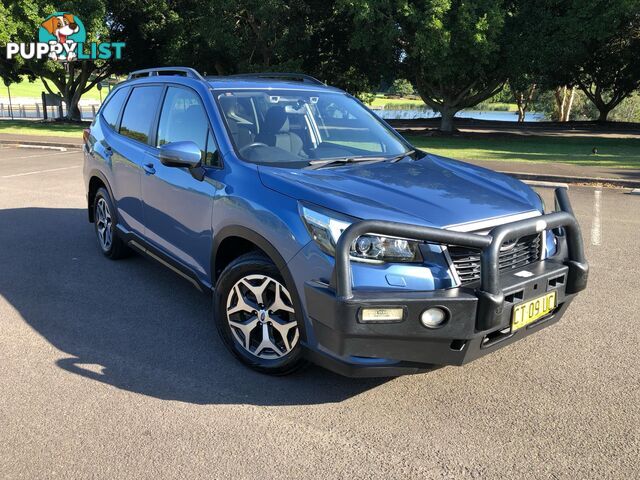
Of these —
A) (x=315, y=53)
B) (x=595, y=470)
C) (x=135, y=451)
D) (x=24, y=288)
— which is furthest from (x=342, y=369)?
(x=315, y=53)

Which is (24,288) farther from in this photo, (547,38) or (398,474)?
(547,38)

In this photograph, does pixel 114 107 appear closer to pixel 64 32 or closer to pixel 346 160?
pixel 346 160

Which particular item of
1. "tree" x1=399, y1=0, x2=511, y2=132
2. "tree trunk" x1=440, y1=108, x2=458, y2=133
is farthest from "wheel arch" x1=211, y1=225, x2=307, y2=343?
"tree trunk" x1=440, y1=108, x2=458, y2=133

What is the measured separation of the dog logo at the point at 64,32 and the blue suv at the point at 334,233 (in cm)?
2417

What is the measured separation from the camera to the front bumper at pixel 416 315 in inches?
102

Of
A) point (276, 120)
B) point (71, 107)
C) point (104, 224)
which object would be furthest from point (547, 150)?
point (71, 107)

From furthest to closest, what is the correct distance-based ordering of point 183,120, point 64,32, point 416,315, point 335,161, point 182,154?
point 64,32 < point 183,120 < point 335,161 < point 182,154 < point 416,315

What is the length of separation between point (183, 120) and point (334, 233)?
2009mm

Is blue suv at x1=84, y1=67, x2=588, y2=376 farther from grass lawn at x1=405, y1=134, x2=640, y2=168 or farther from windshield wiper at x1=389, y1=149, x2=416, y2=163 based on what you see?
grass lawn at x1=405, y1=134, x2=640, y2=168

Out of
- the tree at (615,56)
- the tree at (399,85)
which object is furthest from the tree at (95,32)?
the tree at (615,56)

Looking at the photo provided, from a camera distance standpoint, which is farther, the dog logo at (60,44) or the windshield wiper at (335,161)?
the dog logo at (60,44)

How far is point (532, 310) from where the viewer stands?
2.94 meters

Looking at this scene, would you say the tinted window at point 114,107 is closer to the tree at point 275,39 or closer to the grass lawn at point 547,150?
the grass lawn at point 547,150

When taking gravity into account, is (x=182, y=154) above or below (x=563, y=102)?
below
